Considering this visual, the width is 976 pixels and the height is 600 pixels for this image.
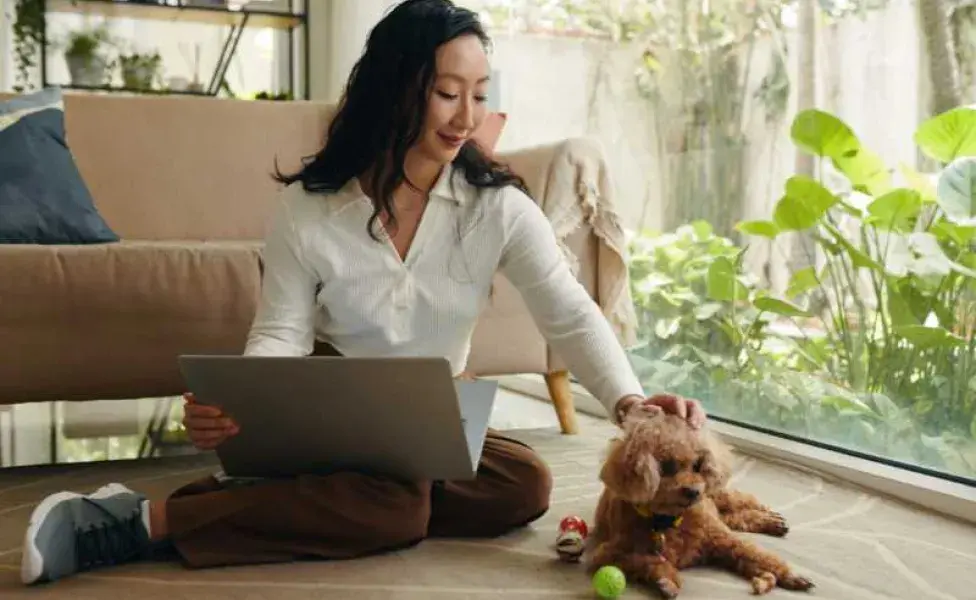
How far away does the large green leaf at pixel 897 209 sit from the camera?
1.87 m

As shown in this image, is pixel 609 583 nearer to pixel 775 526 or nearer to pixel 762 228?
pixel 775 526

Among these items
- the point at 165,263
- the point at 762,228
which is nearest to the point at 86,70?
the point at 165,263

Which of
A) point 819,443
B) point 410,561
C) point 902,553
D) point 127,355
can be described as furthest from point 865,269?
point 127,355

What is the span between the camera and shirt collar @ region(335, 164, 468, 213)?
1482 millimetres

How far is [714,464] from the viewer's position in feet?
4.04

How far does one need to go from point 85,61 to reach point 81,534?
9.45ft

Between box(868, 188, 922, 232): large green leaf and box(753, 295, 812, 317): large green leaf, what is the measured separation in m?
0.28

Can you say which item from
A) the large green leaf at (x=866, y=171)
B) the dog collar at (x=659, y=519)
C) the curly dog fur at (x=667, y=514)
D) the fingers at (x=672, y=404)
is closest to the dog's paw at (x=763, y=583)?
the curly dog fur at (x=667, y=514)

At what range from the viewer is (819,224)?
82.0 inches

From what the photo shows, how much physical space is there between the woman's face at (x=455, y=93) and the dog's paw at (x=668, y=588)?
2.07 feet

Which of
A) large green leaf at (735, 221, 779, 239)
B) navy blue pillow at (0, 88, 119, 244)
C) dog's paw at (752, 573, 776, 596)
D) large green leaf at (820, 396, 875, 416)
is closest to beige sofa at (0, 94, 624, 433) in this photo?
navy blue pillow at (0, 88, 119, 244)

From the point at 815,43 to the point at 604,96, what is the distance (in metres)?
0.85

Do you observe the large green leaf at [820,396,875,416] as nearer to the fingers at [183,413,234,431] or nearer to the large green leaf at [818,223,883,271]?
the large green leaf at [818,223,883,271]

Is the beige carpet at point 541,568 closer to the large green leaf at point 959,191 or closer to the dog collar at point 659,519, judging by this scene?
the dog collar at point 659,519
